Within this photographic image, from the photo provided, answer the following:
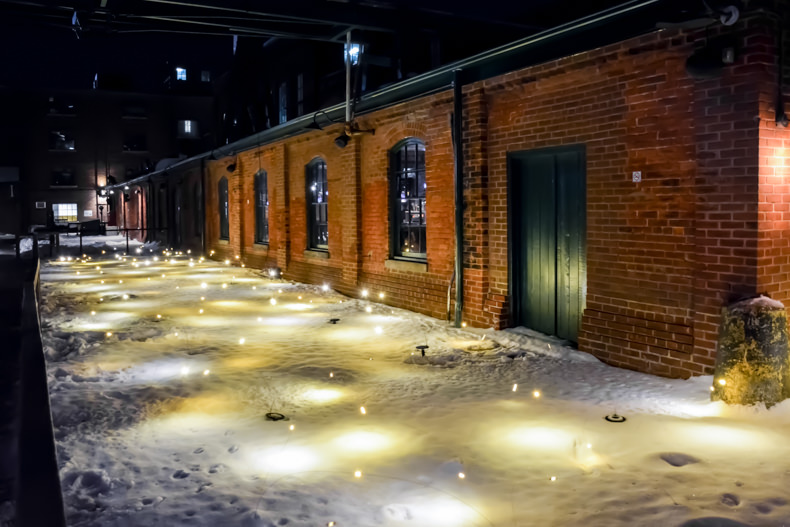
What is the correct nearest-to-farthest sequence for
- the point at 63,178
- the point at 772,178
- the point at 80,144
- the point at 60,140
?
the point at 772,178, the point at 60,140, the point at 80,144, the point at 63,178

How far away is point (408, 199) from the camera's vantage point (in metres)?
11.9

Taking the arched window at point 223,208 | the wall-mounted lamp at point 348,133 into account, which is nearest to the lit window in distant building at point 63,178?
the arched window at point 223,208

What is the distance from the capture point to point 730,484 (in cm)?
417

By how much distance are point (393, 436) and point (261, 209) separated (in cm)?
1582

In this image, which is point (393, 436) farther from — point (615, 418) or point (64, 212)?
point (64, 212)

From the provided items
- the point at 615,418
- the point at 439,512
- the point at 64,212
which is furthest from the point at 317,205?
the point at 64,212

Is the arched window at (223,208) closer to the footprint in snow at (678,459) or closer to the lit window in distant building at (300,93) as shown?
the lit window in distant building at (300,93)

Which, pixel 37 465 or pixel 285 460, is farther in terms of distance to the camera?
pixel 285 460

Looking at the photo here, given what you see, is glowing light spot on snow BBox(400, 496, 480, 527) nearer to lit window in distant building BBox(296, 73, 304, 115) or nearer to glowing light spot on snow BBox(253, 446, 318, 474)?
glowing light spot on snow BBox(253, 446, 318, 474)

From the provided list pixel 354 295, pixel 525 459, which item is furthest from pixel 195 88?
pixel 525 459

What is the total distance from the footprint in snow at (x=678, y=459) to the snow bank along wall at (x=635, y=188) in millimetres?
2073

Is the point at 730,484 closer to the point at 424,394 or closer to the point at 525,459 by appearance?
the point at 525,459

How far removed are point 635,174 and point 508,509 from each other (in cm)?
461

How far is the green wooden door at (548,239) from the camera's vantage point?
8328 millimetres
